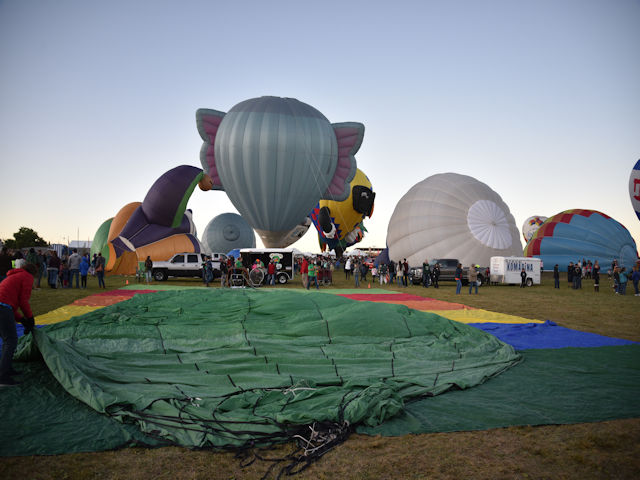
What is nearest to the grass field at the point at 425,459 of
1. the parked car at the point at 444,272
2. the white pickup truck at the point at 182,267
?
the white pickup truck at the point at 182,267

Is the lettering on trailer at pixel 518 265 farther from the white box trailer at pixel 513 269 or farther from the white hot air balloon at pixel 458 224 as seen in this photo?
the white hot air balloon at pixel 458 224

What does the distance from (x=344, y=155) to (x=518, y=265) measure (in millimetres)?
10519

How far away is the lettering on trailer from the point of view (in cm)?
2331

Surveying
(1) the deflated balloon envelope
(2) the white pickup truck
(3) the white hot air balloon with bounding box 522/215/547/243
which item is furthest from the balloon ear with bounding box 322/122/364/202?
(3) the white hot air balloon with bounding box 522/215/547/243

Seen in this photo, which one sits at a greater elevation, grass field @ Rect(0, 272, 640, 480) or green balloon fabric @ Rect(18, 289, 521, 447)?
green balloon fabric @ Rect(18, 289, 521, 447)

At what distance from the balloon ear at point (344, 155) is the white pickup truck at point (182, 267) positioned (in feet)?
23.0

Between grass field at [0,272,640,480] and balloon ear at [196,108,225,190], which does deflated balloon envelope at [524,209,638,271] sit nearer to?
balloon ear at [196,108,225,190]

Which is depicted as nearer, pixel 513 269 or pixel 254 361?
pixel 254 361

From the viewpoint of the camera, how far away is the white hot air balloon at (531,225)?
151 feet

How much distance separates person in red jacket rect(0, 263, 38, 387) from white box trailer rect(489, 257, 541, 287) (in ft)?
72.6

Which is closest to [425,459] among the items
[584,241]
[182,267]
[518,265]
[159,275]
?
[182,267]

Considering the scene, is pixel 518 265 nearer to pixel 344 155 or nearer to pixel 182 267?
pixel 344 155

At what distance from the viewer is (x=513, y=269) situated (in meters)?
23.4

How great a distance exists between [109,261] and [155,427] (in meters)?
24.6
